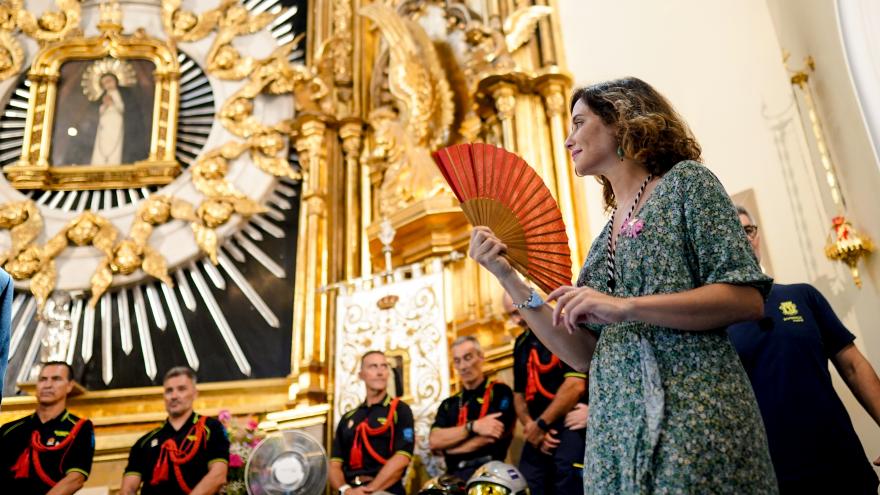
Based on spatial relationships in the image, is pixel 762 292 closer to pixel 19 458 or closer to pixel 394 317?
pixel 394 317

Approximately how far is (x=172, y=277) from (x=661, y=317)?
4.40 metres

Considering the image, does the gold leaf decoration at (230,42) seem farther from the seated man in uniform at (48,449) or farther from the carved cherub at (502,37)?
the seated man in uniform at (48,449)

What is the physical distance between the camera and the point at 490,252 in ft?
4.56

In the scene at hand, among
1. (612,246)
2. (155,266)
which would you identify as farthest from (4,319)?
(155,266)

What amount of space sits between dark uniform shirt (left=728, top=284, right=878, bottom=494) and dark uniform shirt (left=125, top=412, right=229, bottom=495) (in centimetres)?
233

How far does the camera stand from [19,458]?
3402mm

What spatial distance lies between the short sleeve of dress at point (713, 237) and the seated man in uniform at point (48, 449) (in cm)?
305

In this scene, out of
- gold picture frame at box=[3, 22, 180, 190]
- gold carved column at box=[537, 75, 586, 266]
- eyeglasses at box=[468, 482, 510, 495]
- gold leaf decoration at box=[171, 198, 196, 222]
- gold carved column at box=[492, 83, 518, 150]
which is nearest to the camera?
eyeglasses at box=[468, 482, 510, 495]

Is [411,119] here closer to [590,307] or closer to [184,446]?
[184,446]

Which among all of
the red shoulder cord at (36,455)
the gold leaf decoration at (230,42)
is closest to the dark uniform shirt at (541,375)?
the red shoulder cord at (36,455)

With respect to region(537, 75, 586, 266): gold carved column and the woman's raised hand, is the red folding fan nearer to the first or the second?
the woman's raised hand

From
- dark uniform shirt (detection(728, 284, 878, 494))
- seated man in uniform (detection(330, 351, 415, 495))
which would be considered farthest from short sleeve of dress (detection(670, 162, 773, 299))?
seated man in uniform (detection(330, 351, 415, 495))

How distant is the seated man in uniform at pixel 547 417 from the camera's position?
282cm

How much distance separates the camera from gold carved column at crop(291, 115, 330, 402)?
4.40 m
